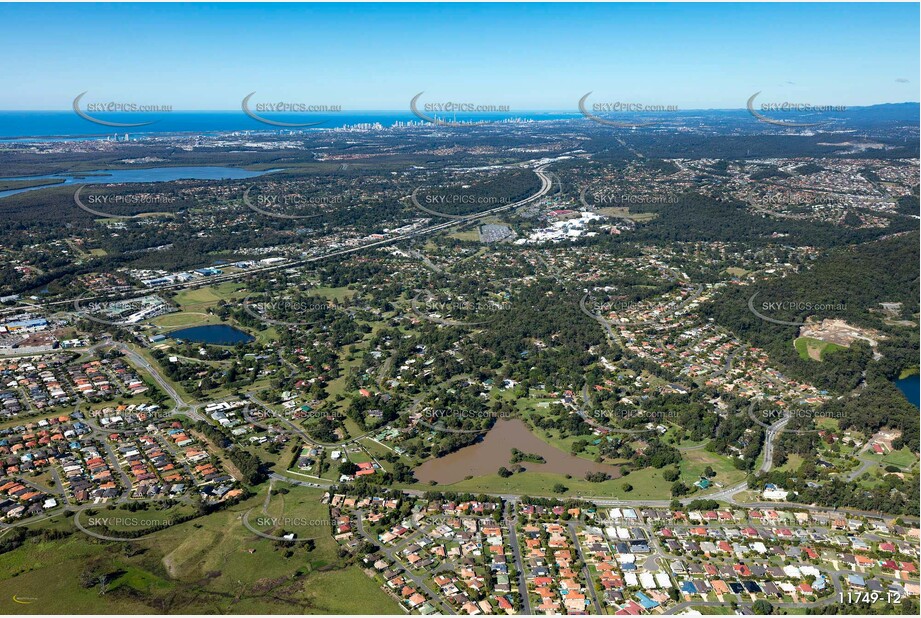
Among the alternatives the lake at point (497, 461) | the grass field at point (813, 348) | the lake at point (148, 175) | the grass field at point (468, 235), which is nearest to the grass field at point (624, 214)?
the grass field at point (468, 235)

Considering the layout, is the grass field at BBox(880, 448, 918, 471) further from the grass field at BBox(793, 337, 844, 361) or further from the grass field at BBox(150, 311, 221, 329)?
the grass field at BBox(150, 311, 221, 329)

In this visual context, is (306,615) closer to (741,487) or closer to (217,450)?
(217,450)

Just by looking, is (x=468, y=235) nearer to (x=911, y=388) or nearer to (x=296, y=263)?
(x=296, y=263)

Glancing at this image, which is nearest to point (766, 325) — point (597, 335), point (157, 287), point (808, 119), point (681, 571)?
point (597, 335)

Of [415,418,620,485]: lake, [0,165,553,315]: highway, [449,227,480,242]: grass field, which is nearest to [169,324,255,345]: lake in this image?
[0,165,553,315]: highway

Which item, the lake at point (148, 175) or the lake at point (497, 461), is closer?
the lake at point (497, 461)

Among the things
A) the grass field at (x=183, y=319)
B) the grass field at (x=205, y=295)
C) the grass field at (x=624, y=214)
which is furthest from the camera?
the grass field at (x=624, y=214)

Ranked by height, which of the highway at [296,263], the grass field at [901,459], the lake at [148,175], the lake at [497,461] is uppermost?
the lake at [148,175]

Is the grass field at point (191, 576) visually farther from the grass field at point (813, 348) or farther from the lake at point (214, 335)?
the grass field at point (813, 348)
